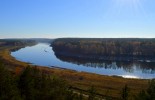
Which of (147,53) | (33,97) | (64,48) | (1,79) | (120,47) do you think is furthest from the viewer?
(64,48)

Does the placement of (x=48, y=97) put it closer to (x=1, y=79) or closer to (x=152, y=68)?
(x=1, y=79)

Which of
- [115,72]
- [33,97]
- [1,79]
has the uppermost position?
[1,79]

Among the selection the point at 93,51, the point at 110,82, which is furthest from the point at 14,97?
the point at 93,51

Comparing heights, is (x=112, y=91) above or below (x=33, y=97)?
below

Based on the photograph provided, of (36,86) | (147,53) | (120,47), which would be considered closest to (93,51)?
(120,47)

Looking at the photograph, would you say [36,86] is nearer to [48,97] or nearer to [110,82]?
[48,97]

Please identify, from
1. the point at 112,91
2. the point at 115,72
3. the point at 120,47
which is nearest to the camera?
the point at 112,91

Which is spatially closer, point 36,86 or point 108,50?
point 36,86

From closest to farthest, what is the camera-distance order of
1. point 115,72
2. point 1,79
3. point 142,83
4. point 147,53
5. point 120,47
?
point 1,79, point 142,83, point 115,72, point 147,53, point 120,47

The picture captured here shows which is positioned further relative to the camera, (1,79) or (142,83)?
(142,83)

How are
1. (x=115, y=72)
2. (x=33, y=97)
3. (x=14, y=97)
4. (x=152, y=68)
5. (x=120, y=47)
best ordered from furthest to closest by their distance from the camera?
1. (x=120, y=47)
2. (x=152, y=68)
3. (x=115, y=72)
4. (x=33, y=97)
5. (x=14, y=97)
